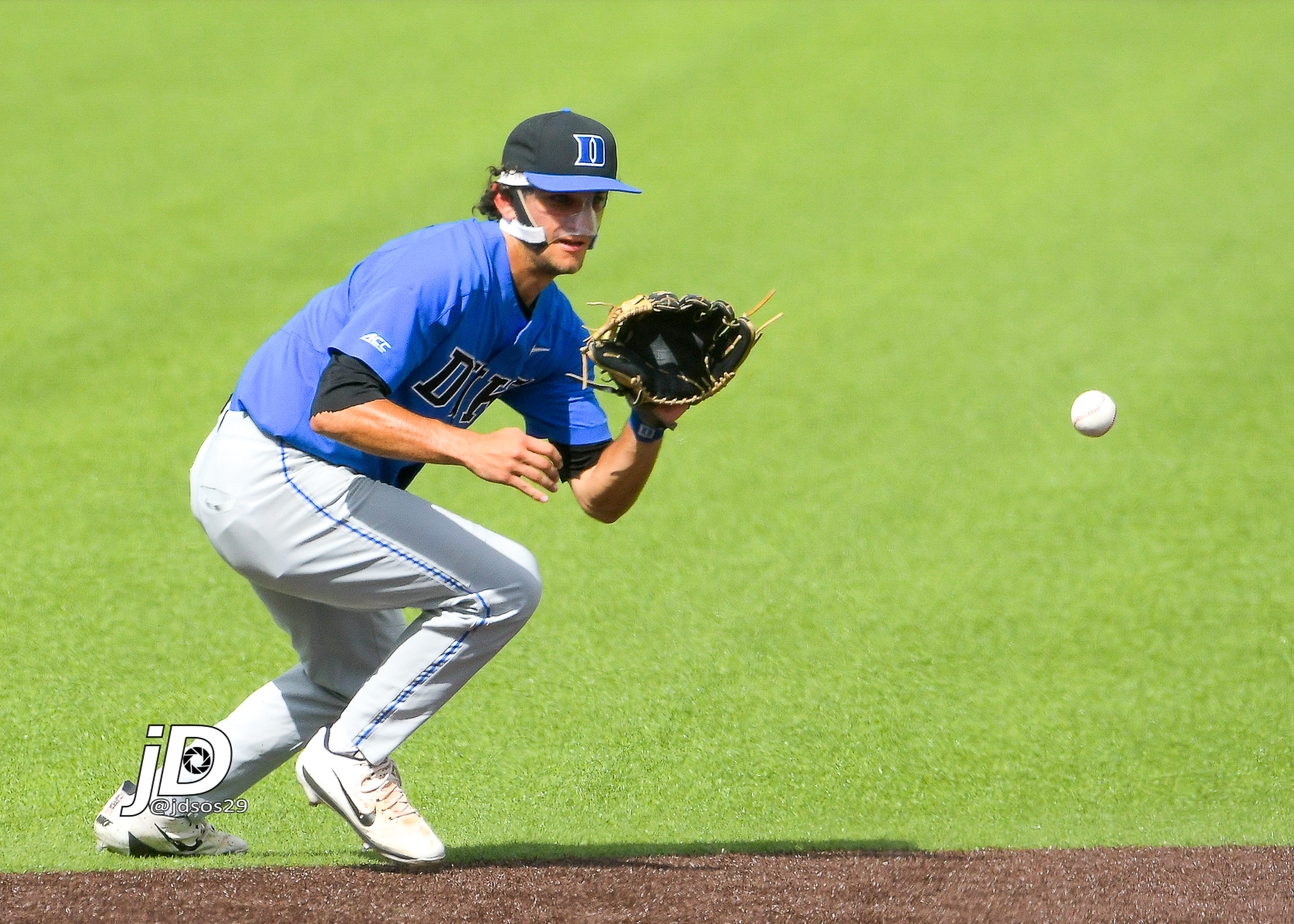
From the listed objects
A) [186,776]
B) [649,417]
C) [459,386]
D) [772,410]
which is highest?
[772,410]

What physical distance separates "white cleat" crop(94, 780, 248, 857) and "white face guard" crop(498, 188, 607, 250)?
1909 mm

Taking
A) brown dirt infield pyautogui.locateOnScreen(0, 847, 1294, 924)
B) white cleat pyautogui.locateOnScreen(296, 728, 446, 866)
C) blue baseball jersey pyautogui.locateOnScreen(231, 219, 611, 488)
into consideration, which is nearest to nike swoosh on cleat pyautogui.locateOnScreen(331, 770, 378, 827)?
white cleat pyautogui.locateOnScreen(296, 728, 446, 866)

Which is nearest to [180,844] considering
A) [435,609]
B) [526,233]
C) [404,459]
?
[435,609]

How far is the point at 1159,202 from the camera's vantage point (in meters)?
11.4

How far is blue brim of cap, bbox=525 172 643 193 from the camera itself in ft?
12.1

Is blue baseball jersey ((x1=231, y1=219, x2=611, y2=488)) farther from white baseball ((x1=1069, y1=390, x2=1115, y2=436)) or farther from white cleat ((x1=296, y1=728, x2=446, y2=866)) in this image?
white baseball ((x1=1069, y1=390, x2=1115, y2=436))

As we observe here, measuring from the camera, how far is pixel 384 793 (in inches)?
146

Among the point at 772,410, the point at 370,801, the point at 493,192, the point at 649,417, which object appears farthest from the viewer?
the point at 772,410

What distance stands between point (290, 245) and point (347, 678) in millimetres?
7127

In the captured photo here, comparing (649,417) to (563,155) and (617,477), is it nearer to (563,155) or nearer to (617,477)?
(617,477)

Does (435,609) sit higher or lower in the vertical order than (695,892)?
higher

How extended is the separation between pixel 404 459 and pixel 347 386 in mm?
223

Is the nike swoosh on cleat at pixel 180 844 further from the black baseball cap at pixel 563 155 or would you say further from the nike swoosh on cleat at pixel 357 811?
the black baseball cap at pixel 563 155
